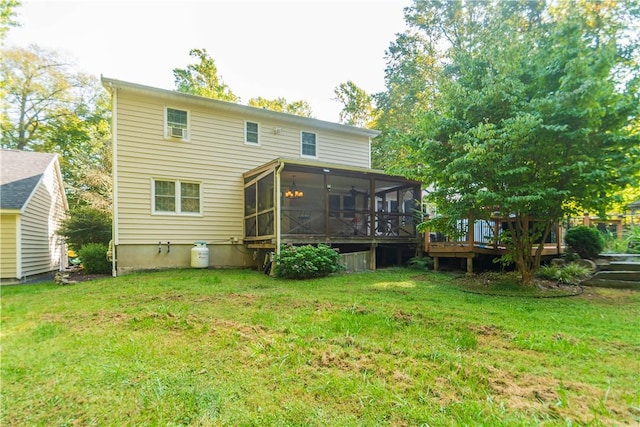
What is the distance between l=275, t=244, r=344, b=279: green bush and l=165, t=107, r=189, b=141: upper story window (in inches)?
217

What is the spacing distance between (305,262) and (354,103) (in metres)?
20.8

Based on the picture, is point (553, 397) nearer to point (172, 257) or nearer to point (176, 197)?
point (172, 257)

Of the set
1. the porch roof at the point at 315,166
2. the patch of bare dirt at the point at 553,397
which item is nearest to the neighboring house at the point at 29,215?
the porch roof at the point at 315,166

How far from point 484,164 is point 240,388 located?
17.9ft

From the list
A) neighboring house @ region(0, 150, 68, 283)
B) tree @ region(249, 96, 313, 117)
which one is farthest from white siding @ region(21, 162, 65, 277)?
tree @ region(249, 96, 313, 117)

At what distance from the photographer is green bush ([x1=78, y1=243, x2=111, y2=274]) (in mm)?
9602

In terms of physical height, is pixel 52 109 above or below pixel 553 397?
above

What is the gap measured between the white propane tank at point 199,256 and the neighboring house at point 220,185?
40cm

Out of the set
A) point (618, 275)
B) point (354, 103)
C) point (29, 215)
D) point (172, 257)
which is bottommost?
point (618, 275)

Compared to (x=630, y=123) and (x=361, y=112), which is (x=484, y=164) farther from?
(x=361, y=112)

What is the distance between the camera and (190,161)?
10.3 m

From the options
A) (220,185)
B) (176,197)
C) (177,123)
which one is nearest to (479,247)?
(220,185)

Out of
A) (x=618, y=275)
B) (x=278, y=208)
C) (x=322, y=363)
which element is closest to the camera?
(x=322, y=363)

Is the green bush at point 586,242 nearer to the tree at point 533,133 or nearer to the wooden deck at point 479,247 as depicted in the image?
the wooden deck at point 479,247
